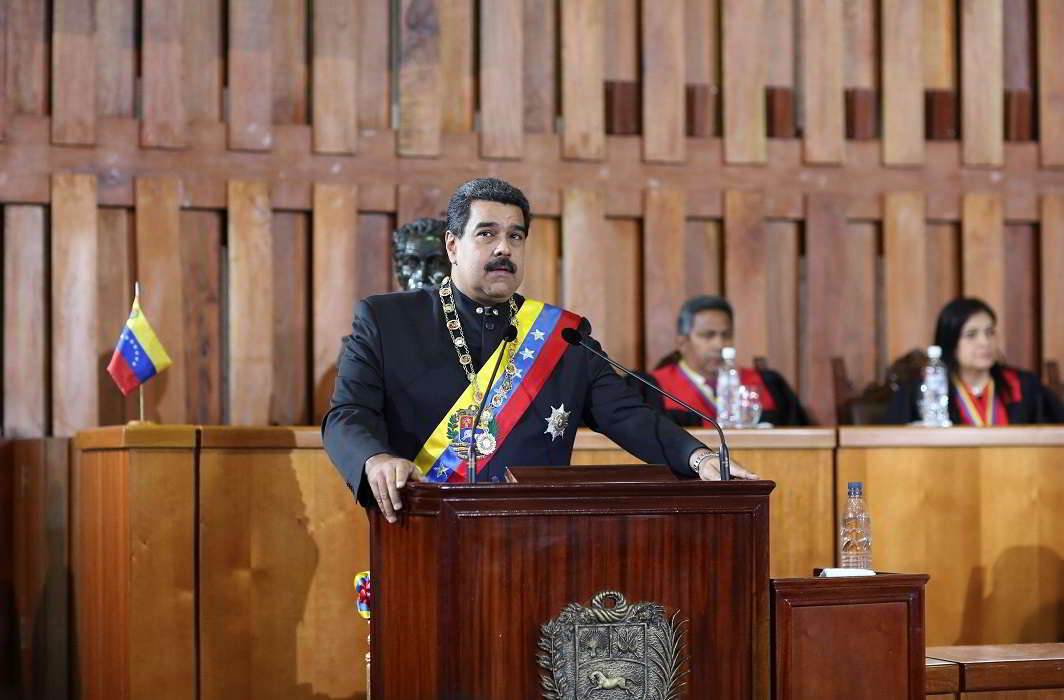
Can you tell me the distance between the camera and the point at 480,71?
602cm

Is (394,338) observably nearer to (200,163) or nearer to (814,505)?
(814,505)

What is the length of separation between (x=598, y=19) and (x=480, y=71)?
558mm

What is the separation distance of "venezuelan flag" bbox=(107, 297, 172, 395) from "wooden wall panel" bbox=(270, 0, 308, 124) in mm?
1341

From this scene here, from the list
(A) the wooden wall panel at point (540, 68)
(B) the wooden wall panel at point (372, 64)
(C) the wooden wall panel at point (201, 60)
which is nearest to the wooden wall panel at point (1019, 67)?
(A) the wooden wall panel at point (540, 68)

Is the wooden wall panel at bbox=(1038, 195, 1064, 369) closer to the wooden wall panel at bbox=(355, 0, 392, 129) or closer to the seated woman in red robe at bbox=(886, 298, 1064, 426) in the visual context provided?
the seated woman in red robe at bbox=(886, 298, 1064, 426)

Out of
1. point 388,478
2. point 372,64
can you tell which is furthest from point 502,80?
point 388,478

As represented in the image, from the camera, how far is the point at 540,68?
6098mm

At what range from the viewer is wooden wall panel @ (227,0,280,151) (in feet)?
18.7

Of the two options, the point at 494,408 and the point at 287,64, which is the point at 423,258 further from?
the point at 494,408

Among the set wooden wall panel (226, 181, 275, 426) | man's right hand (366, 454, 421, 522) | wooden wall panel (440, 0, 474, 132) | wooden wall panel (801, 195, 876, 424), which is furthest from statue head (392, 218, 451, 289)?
man's right hand (366, 454, 421, 522)

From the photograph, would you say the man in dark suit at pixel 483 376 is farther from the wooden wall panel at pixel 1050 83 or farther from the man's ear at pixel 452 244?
the wooden wall panel at pixel 1050 83

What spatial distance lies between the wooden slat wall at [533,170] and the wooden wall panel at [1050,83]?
0.01 metres

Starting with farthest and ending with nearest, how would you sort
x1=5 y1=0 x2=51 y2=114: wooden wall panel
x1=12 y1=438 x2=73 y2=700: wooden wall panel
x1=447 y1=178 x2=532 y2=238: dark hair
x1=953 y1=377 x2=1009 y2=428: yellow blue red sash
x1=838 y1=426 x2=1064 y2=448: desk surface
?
x1=953 y1=377 x2=1009 y2=428: yellow blue red sash
x1=5 y1=0 x2=51 y2=114: wooden wall panel
x1=12 y1=438 x2=73 y2=700: wooden wall panel
x1=838 y1=426 x2=1064 y2=448: desk surface
x1=447 y1=178 x2=532 y2=238: dark hair

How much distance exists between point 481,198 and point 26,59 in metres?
3.07
